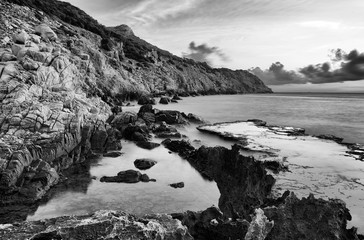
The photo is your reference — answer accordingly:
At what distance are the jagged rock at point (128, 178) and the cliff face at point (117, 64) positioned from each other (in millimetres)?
23774

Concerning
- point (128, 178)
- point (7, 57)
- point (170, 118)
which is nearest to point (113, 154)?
point (128, 178)

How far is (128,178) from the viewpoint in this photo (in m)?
17.3

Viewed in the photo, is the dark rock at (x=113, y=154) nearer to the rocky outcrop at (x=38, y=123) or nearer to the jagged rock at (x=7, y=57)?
the rocky outcrop at (x=38, y=123)

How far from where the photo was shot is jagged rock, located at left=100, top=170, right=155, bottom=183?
17156mm

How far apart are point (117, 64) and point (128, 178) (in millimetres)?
59945

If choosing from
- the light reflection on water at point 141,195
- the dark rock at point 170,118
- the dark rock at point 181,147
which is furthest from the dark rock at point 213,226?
the dark rock at point 170,118

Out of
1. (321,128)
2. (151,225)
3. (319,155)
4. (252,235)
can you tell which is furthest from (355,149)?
(151,225)

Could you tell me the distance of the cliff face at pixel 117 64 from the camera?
58.2m

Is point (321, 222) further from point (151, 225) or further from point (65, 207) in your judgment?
point (65, 207)

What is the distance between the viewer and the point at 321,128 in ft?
137

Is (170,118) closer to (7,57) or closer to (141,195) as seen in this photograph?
(7,57)

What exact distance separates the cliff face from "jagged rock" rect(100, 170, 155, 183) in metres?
23.8

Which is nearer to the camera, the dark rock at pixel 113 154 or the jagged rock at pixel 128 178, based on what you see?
the jagged rock at pixel 128 178

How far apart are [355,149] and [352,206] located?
13925 millimetres
